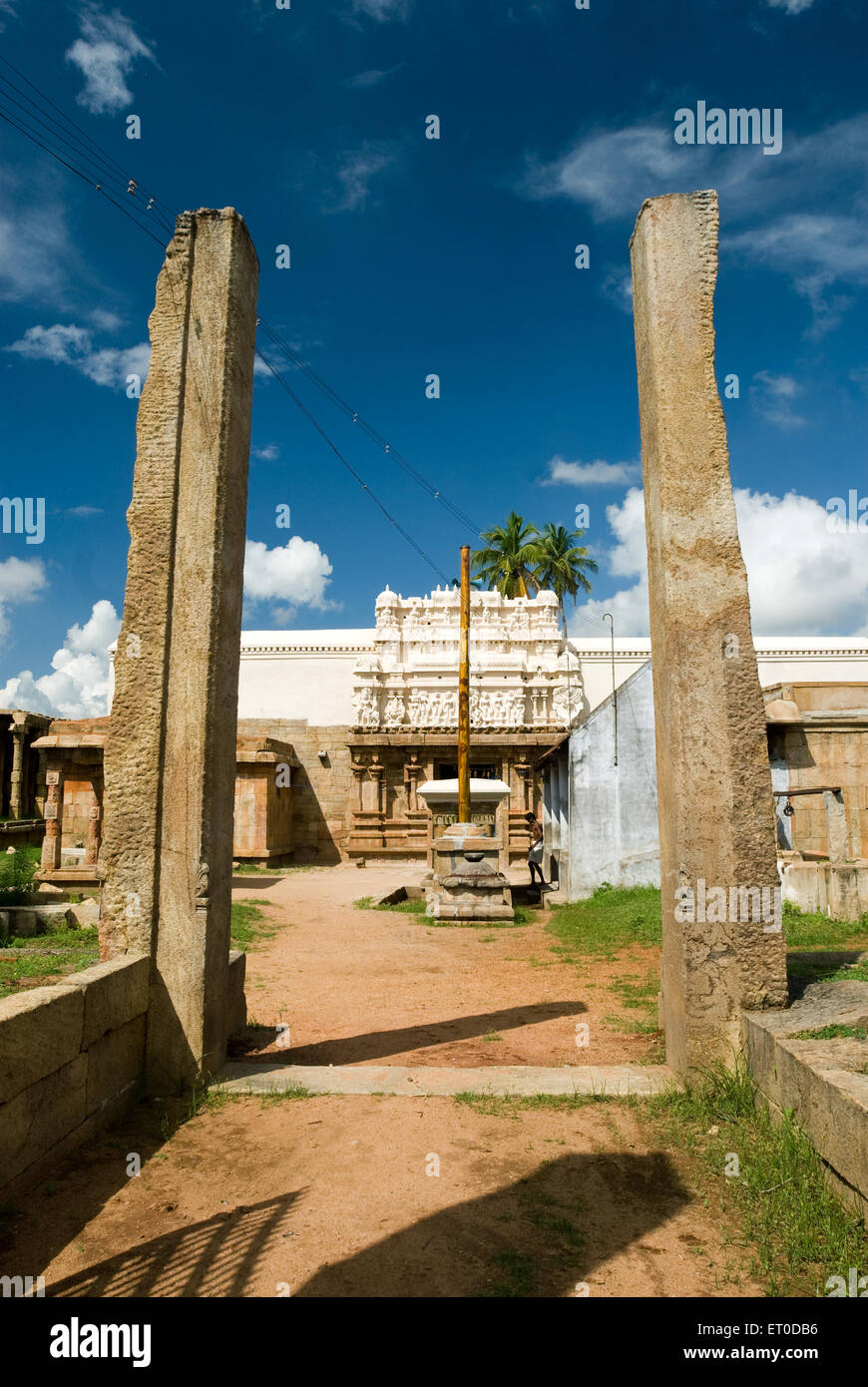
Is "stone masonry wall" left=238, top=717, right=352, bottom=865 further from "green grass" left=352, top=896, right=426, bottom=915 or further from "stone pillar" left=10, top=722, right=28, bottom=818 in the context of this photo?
"green grass" left=352, top=896, right=426, bottom=915

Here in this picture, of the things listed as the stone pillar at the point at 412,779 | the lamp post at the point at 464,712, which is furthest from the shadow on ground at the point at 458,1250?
the stone pillar at the point at 412,779

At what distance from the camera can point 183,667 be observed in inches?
182

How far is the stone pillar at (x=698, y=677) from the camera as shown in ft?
14.2

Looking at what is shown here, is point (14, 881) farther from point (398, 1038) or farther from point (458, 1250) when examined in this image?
point (458, 1250)

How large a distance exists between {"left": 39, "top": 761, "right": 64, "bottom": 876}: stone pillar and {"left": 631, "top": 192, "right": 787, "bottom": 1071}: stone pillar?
491 inches

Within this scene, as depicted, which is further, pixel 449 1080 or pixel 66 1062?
pixel 449 1080

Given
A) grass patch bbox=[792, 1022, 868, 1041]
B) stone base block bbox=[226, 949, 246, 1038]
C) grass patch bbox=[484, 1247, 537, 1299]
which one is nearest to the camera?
grass patch bbox=[484, 1247, 537, 1299]

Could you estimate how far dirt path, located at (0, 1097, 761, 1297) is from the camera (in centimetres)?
269

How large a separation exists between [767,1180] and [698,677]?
2.44m

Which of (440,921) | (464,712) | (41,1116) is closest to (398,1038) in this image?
(41,1116)

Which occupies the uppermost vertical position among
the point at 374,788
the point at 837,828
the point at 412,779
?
the point at 412,779

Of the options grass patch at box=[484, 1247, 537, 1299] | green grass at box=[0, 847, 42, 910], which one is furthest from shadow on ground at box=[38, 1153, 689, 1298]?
green grass at box=[0, 847, 42, 910]

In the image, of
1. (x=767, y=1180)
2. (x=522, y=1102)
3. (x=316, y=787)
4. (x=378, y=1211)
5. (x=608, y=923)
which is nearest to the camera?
(x=378, y=1211)

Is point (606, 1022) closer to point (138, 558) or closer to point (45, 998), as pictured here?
point (45, 998)
